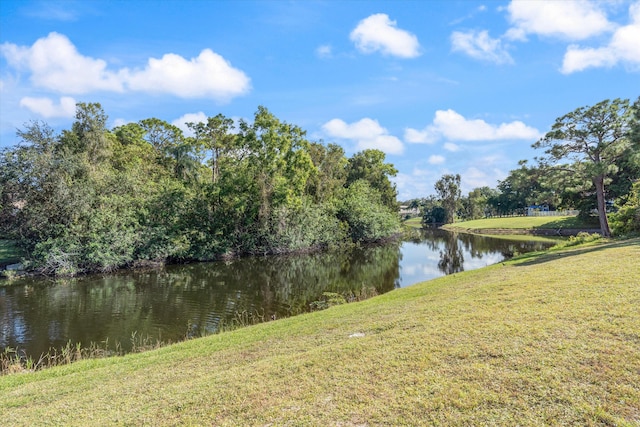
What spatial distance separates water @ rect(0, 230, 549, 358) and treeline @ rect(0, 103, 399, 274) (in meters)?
2.80

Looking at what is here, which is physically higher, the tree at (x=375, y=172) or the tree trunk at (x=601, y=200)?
the tree at (x=375, y=172)

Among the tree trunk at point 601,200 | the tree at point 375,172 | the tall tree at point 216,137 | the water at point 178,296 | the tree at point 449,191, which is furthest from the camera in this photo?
the tree at point 449,191

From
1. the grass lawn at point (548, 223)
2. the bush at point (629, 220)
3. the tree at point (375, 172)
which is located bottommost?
the grass lawn at point (548, 223)

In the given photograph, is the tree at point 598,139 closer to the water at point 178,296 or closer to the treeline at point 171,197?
the water at point 178,296

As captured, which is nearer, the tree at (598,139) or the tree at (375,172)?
the tree at (598,139)

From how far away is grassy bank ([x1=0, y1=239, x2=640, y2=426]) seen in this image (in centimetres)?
455

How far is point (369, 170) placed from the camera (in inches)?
2717

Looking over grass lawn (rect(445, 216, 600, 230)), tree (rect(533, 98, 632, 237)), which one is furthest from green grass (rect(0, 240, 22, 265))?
grass lawn (rect(445, 216, 600, 230))

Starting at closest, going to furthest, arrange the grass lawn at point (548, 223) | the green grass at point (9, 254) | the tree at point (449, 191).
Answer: the green grass at point (9, 254) → the grass lawn at point (548, 223) → the tree at point (449, 191)

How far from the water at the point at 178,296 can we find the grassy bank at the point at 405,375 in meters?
5.06

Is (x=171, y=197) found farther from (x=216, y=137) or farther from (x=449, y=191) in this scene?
(x=449, y=191)

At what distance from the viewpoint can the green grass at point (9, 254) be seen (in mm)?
28995

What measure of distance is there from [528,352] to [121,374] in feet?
28.9

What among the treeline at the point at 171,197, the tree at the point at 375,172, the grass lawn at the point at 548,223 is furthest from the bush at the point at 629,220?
the tree at the point at 375,172
